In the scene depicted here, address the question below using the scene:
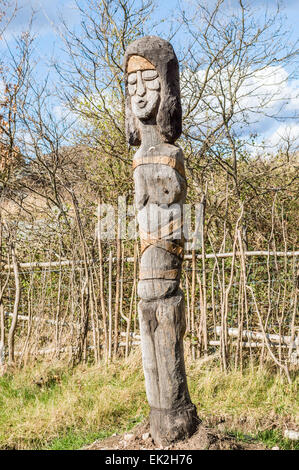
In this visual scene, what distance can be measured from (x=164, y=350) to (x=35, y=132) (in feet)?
18.1

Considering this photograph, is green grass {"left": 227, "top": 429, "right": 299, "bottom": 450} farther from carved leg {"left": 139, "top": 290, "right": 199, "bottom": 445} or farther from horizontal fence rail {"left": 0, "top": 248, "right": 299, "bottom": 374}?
horizontal fence rail {"left": 0, "top": 248, "right": 299, "bottom": 374}

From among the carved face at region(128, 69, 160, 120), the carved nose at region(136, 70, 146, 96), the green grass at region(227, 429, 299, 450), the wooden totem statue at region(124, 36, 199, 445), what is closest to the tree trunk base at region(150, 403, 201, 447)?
the wooden totem statue at region(124, 36, 199, 445)

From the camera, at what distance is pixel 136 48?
3.36 m

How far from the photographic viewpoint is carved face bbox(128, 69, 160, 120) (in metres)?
3.33

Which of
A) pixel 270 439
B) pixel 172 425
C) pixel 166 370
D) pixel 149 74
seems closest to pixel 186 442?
pixel 172 425

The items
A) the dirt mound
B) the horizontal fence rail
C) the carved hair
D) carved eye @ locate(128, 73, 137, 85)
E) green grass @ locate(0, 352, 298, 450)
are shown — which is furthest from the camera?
the horizontal fence rail

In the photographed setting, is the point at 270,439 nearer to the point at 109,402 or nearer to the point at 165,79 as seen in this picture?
the point at 109,402

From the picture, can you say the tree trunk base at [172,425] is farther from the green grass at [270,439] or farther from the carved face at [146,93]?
the carved face at [146,93]

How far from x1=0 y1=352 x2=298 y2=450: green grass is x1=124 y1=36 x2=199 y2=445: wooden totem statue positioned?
89cm

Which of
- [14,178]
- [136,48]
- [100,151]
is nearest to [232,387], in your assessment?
[136,48]

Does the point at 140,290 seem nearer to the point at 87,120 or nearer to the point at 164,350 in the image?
the point at 164,350

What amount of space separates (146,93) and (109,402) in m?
2.91

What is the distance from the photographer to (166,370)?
3176 mm

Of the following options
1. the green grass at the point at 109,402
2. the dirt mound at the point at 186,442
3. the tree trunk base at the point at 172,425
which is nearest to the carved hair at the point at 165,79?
the tree trunk base at the point at 172,425
